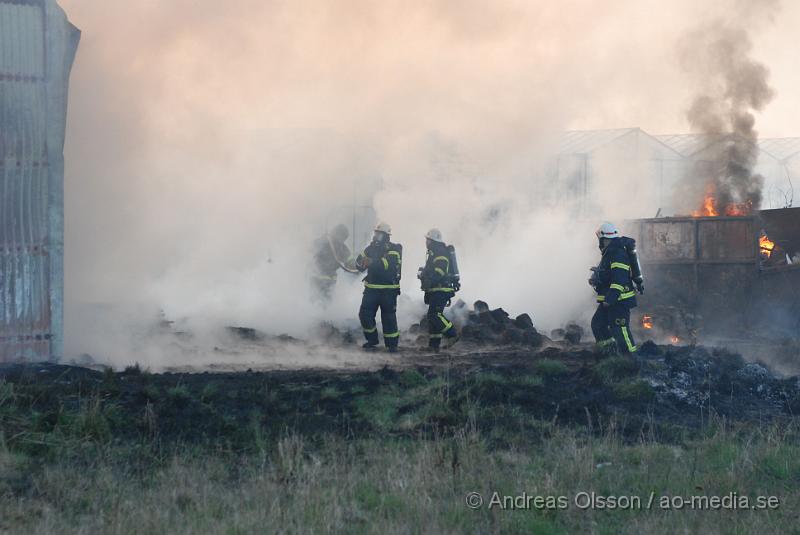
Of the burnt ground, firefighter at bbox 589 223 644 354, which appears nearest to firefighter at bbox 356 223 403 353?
the burnt ground

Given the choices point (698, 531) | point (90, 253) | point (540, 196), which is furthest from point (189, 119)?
point (698, 531)

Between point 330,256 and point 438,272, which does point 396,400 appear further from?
point 330,256

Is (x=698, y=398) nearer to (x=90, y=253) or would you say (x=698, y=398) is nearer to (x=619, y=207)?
(x=90, y=253)

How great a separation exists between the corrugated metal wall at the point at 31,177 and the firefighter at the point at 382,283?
4555 mm

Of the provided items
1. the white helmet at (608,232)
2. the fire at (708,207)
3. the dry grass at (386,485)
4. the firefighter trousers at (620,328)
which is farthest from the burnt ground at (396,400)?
the fire at (708,207)

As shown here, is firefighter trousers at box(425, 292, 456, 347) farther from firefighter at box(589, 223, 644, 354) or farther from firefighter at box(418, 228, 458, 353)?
firefighter at box(589, 223, 644, 354)

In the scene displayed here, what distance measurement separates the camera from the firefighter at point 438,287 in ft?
45.2

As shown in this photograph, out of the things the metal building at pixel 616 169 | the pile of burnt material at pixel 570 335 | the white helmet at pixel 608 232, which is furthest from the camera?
the metal building at pixel 616 169

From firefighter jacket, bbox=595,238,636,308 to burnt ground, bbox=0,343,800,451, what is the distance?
3.19 feet

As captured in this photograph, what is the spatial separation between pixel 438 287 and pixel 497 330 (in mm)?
1859

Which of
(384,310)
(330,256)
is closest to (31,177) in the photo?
(384,310)

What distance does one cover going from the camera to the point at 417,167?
2145 cm

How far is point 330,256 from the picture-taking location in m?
17.9

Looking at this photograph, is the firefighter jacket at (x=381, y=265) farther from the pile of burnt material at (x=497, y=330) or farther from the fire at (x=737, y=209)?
the fire at (x=737, y=209)
